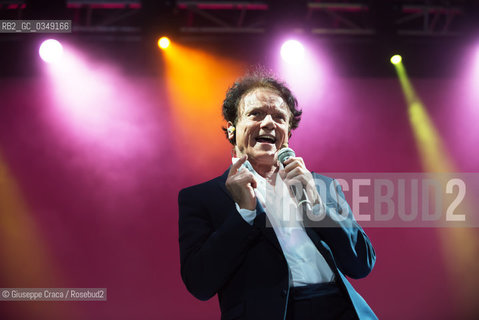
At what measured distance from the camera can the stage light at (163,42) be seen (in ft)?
15.2

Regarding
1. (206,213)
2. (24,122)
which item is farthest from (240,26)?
(206,213)

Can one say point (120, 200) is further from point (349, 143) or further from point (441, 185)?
point (441, 185)

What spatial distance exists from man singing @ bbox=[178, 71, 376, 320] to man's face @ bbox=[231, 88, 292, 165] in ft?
0.56

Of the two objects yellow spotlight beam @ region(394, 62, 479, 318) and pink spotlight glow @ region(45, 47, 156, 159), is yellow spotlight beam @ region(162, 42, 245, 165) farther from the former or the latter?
yellow spotlight beam @ region(394, 62, 479, 318)

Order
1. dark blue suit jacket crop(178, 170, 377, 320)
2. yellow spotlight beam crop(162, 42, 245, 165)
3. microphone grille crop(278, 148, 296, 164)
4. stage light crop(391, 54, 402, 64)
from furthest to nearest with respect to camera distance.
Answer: stage light crop(391, 54, 402, 64) → yellow spotlight beam crop(162, 42, 245, 165) → microphone grille crop(278, 148, 296, 164) → dark blue suit jacket crop(178, 170, 377, 320)

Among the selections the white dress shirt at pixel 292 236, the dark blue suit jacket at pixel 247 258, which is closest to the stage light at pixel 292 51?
the white dress shirt at pixel 292 236

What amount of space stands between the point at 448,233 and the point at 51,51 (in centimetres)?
455

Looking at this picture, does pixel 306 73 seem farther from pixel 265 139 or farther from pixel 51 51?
pixel 265 139

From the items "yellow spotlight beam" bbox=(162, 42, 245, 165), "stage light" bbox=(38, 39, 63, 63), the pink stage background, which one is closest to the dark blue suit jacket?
the pink stage background

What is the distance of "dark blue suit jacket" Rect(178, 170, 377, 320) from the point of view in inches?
60.8

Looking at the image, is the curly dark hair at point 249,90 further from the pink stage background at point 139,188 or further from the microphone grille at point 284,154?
the pink stage background at point 139,188

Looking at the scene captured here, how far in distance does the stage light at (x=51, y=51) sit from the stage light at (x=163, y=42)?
3.36 ft

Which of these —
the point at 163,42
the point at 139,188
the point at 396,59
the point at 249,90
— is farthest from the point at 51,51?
the point at 396,59

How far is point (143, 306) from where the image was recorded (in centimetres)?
439
